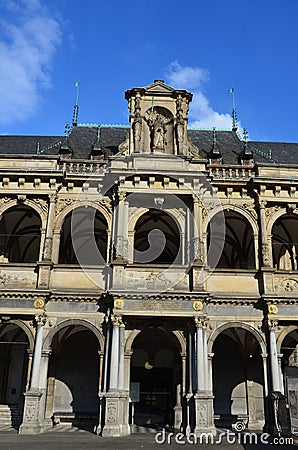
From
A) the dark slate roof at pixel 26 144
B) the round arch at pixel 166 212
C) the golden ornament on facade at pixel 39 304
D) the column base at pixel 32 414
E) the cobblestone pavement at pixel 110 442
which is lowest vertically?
the cobblestone pavement at pixel 110 442

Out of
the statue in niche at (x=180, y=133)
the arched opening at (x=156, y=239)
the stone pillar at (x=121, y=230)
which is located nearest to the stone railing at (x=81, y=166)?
the stone pillar at (x=121, y=230)

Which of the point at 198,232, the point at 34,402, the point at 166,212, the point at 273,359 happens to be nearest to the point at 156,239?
the point at 166,212

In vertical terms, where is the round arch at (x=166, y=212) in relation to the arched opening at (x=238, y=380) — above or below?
above

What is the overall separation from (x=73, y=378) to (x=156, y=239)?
7.35m

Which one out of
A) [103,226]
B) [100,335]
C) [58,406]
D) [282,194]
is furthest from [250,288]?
[58,406]

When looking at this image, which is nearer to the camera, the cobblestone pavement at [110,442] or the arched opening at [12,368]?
the cobblestone pavement at [110,442]

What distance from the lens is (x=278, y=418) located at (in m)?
15.5

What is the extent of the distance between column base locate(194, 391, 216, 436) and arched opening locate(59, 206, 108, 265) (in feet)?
21.7

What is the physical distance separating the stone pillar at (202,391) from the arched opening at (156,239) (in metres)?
4.74

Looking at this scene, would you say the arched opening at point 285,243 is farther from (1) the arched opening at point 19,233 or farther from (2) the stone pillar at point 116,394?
(1) the arched opening at point 19,233

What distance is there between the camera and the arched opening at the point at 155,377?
18.4 m

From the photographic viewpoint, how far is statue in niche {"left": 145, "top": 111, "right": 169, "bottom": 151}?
19516 millimetres

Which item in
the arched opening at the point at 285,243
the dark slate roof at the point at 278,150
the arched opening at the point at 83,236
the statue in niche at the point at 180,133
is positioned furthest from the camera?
the dark slate roof at the point at 278,150

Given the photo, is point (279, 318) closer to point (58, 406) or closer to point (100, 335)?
point (100, 335)
